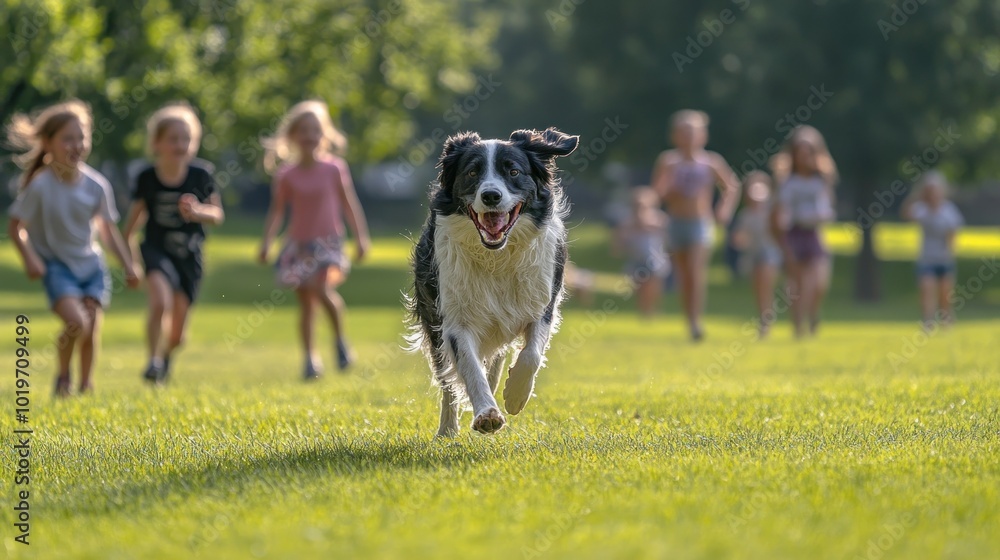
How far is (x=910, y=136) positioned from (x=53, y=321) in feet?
62.7

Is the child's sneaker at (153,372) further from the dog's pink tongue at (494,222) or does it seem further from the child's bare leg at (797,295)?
the child's bare leg at (797,295)

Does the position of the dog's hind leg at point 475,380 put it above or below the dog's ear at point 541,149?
→ below

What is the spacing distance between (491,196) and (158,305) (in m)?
5.28

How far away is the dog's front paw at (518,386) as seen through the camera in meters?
6.56

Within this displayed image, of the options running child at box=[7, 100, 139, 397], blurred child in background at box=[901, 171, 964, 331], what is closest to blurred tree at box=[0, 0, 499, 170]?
running child at box=[7, 100, 139, 397]

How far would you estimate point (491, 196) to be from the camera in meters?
6.36

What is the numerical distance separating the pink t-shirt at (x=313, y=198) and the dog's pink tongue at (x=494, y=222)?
5.42m

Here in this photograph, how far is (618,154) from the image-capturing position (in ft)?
123

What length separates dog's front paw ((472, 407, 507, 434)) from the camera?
19.9 ft

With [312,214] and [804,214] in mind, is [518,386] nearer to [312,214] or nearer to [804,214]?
[312,214]

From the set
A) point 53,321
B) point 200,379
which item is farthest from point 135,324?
point 200,379

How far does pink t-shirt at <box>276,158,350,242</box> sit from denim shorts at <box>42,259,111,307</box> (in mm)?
2234
